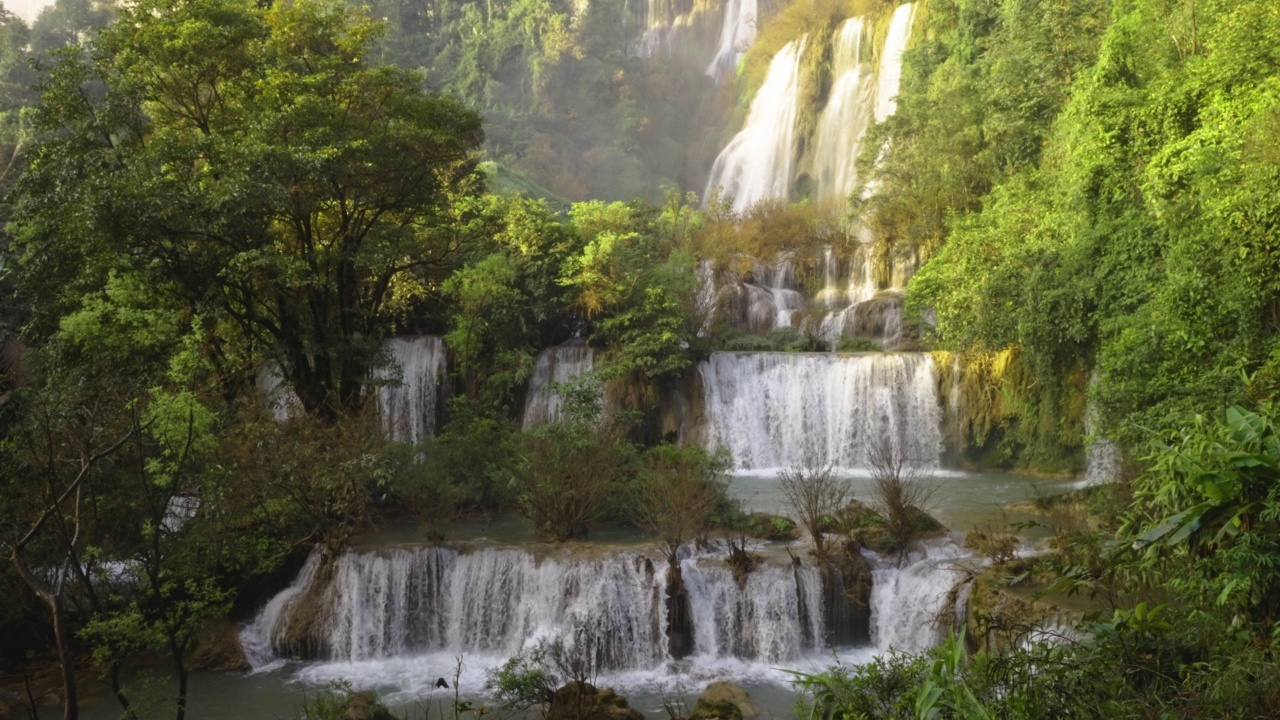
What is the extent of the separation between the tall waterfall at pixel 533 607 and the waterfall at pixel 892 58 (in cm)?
2334

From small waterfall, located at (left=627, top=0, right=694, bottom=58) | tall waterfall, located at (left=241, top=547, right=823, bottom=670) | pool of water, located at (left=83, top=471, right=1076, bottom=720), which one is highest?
small waterfall, located at (left=627, top=0, right=694, bottom=58)

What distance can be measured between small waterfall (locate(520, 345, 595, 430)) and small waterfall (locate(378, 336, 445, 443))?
2.28 meters

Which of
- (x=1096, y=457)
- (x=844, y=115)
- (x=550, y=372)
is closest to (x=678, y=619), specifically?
(x=1096, y=457)

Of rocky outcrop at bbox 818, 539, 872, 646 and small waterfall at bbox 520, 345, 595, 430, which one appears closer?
rocky outcrop at bbox 818, 539, 872, 646

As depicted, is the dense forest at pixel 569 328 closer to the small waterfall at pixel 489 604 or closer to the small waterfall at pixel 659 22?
the small waterfall at pixel 489 604

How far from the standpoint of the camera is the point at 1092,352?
15.6 m

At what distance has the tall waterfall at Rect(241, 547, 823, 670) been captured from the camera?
38.9 feet

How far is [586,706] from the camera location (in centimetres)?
917

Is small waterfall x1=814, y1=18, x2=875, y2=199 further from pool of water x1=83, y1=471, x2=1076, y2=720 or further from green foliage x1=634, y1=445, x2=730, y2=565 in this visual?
pool of water x1=83, y1=471, x2=1076, y2=720

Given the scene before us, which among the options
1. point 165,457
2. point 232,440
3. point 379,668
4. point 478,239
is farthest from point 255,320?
point 379,668

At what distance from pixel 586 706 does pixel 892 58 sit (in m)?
28.3

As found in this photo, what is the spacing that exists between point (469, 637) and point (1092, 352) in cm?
1191

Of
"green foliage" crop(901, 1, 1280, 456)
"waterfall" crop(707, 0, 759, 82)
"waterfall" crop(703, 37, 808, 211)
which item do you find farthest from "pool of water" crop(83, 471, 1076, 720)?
"waterfall" crop(707, 0, 759, 82)

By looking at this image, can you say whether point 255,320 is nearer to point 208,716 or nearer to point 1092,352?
point 208,716
